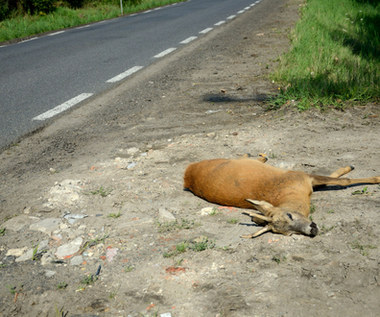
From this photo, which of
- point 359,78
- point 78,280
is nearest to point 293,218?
point 78,280

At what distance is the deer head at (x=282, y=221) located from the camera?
255 cm

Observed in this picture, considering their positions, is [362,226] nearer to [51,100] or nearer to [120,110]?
[120,110]

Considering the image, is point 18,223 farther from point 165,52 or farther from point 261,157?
point 165,52

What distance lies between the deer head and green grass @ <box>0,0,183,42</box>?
39.9 feet

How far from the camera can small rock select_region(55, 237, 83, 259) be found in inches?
108

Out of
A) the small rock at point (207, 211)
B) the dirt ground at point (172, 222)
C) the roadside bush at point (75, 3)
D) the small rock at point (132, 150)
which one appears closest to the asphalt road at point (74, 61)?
the dirt ground at point (172, 222)

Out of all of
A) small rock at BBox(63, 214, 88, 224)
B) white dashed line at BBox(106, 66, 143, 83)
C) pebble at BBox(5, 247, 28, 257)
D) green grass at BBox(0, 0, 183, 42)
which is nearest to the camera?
pebble at BBox(5, 247, 28, 257)

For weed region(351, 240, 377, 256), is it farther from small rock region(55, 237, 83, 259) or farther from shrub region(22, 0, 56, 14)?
shrub region(22, 0, 56, 14)

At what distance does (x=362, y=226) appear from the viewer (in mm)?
2717

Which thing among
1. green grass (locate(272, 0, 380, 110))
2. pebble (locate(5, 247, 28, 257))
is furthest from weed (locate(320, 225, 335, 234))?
green grass (locate(272, 0, 380, 110))

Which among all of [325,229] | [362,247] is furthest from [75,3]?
[362,247]

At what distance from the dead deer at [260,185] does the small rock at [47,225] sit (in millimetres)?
1007

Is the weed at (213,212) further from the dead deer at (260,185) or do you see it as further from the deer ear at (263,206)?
the deer ear at (263,206)

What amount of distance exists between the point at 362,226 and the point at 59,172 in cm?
263
